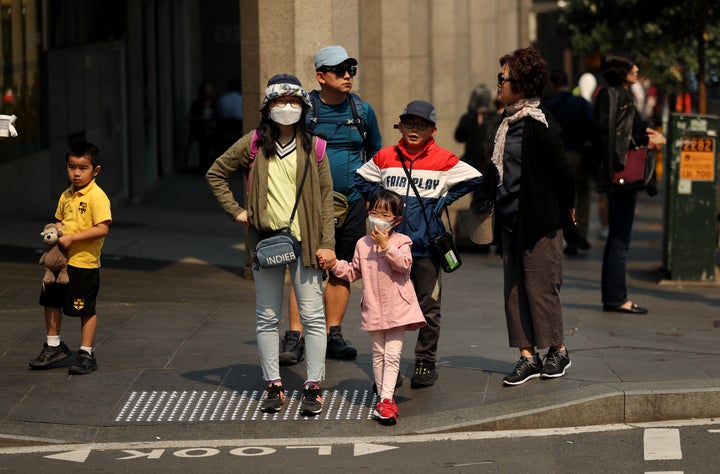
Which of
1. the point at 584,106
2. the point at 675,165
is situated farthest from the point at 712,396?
the point at 584,106

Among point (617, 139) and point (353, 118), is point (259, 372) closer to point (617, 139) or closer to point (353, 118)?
point (353, 118)

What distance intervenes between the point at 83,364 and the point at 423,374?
202 cm

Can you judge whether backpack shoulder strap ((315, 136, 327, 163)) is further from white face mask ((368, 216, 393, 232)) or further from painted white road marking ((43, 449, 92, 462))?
painted white road marking ((43, 449, 92, 462))

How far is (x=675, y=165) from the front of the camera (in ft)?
45.1

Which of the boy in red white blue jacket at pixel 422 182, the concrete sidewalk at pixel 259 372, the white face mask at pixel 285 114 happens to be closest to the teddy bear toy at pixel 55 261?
the concrete sidewalk at pixel 259 372

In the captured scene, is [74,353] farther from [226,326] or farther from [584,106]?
[584,106]

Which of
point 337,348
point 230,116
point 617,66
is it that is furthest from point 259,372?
point 230,116

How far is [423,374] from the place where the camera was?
867 cm

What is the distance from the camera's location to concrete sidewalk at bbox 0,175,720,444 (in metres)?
8.14

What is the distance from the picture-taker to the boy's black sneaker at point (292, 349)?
30.5ft

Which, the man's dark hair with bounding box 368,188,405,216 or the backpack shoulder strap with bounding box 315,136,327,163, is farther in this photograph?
the backpack shoulder strap with bounding box 315,136,327,163

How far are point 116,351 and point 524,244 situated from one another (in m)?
2.75

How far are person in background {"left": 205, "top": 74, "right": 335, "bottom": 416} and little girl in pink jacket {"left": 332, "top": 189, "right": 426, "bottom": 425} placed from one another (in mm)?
243

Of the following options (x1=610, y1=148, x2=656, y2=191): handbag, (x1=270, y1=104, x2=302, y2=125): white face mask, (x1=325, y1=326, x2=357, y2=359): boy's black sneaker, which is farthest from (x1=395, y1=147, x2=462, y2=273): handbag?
(x1=610, y1=148, x2=656, y2=191): handbag
